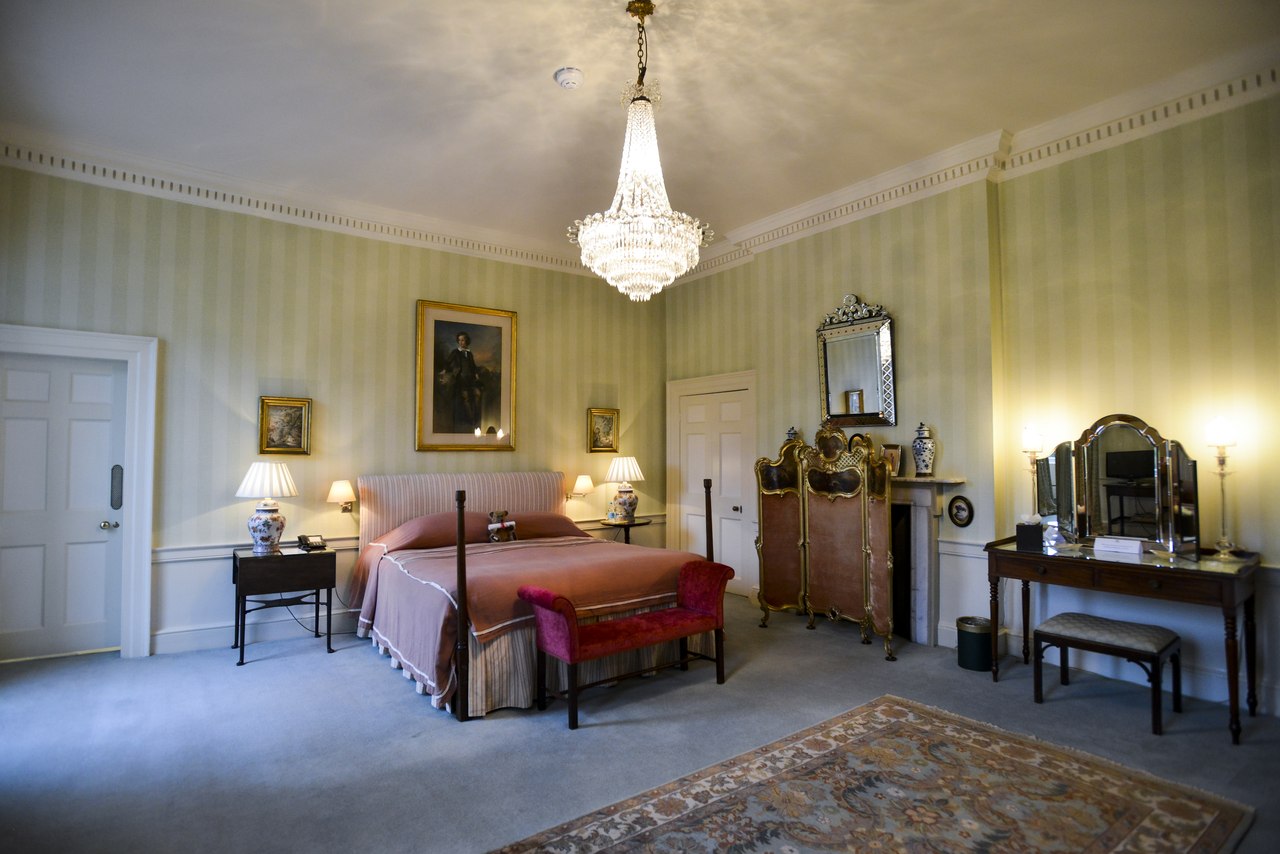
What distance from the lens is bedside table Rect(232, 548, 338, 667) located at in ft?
15.6

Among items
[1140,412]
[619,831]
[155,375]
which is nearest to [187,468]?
[155,375]

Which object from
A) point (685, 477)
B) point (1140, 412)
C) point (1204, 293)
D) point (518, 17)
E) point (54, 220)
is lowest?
point (685, 477)

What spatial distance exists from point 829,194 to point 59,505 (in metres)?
6.52

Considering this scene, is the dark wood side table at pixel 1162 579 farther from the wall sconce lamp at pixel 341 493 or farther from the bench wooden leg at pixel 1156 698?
the wall sconce lamp at pixel 341 493

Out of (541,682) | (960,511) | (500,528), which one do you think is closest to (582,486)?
(500,528)

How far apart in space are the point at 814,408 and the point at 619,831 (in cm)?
423

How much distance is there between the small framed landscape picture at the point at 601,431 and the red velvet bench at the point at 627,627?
2804 mm

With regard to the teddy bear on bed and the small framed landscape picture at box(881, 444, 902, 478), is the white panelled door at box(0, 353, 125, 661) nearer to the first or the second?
the teddy bear on bed

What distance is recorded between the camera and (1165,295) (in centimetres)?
411

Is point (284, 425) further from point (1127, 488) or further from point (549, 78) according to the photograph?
point (1127, 488)

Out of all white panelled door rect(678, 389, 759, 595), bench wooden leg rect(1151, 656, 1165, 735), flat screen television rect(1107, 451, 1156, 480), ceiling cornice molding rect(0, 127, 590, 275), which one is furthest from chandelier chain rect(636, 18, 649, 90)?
bench wooden leg rect(1151, 656, 1165, 735)

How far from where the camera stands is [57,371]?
4.78 metres

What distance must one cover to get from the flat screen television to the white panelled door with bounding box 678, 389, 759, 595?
3083 mm

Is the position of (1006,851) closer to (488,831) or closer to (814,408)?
(488,831)
